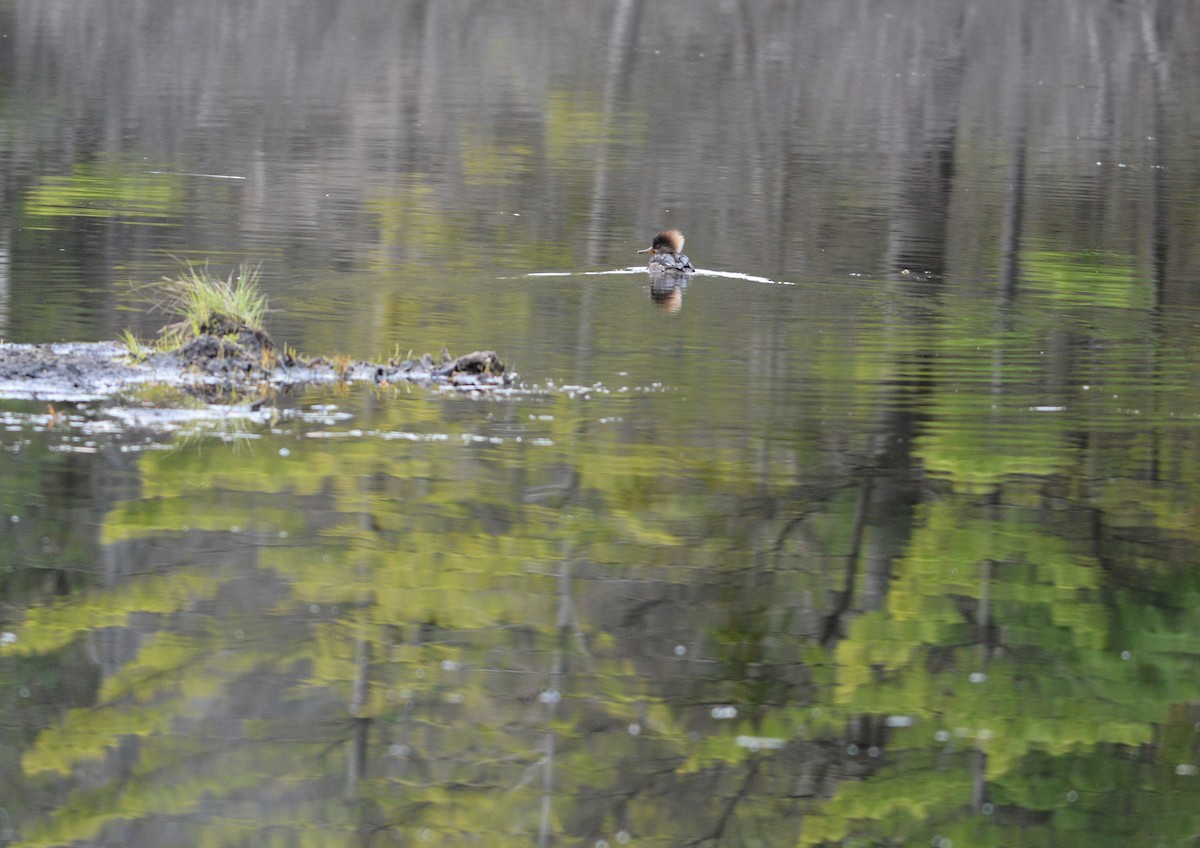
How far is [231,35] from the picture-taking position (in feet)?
175

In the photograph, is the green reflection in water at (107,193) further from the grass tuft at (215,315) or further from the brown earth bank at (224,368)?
the brown earth bank at (224,368)

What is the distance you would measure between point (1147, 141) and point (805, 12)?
1001 inches

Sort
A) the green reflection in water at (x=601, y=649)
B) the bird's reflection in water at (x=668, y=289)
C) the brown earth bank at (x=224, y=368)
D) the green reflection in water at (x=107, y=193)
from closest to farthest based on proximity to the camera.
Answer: the green reflection in water at (x=601, y=649) → the brown earth bank at (x=224, y=368) → the bird's reflection in water at (x=668, y=289) → the green reflection in water at (x=107, y=193)

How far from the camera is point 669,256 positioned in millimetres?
20891

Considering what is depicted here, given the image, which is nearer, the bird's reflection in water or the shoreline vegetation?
the shoreline vegetation

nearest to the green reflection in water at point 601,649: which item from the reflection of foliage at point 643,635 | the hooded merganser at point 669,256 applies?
the reflection of foliage at point 643,635

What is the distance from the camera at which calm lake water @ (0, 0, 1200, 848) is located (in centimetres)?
777

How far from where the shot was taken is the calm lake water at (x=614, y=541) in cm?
777

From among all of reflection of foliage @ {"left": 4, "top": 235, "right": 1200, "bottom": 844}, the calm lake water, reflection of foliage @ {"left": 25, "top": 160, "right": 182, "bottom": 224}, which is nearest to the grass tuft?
the calm lake water

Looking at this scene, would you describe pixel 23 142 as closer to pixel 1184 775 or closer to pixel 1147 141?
pixel 1147 141

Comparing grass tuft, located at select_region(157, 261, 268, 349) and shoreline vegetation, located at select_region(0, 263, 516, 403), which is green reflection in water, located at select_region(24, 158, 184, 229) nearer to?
grass tuft, located at select_region(157, 261, 268, 349)

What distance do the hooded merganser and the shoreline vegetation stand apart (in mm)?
6042

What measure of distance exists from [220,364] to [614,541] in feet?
15.8

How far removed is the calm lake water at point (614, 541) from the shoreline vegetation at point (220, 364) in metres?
0.51
